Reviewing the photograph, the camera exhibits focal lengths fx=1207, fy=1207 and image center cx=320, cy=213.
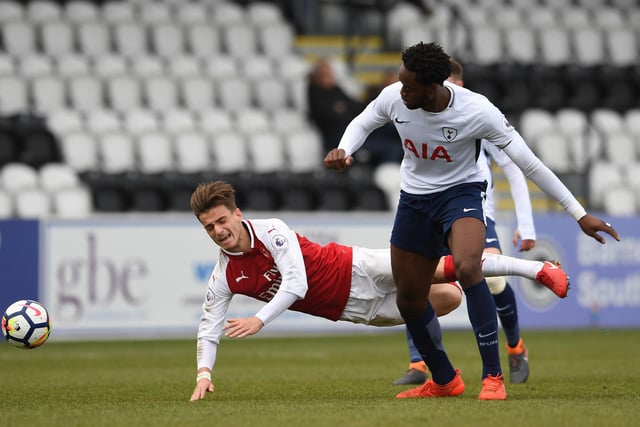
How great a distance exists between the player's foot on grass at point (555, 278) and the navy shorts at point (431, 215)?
1.91 feet

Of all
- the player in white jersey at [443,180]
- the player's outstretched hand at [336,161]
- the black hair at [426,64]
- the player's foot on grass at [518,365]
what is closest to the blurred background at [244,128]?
the player's foot on grass at [518,365]

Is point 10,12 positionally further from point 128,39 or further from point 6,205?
point 6,205

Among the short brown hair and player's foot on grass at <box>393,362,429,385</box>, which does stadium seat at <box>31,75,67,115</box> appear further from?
the short brown hair

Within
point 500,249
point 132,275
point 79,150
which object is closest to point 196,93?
point 79,150

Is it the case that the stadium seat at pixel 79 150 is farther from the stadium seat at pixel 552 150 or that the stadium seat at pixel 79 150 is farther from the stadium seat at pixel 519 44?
the stadium seat at pixel 519 44

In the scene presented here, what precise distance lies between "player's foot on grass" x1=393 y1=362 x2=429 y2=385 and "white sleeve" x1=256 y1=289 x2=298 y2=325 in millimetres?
1701

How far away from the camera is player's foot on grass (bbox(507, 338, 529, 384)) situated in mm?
8609

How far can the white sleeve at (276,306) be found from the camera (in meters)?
6.85

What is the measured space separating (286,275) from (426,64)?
4.93 ft

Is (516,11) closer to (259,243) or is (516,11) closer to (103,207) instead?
(103,207)

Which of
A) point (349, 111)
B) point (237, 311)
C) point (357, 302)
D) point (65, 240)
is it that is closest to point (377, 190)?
point (349, 111)

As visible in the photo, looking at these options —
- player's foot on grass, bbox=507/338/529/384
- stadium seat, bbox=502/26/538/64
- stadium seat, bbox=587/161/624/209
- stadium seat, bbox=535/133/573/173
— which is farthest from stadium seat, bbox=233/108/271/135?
player's foot on grass, bbox=507/338/529/384

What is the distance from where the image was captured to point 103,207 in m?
15.0

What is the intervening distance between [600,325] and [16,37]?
29.9 feet
